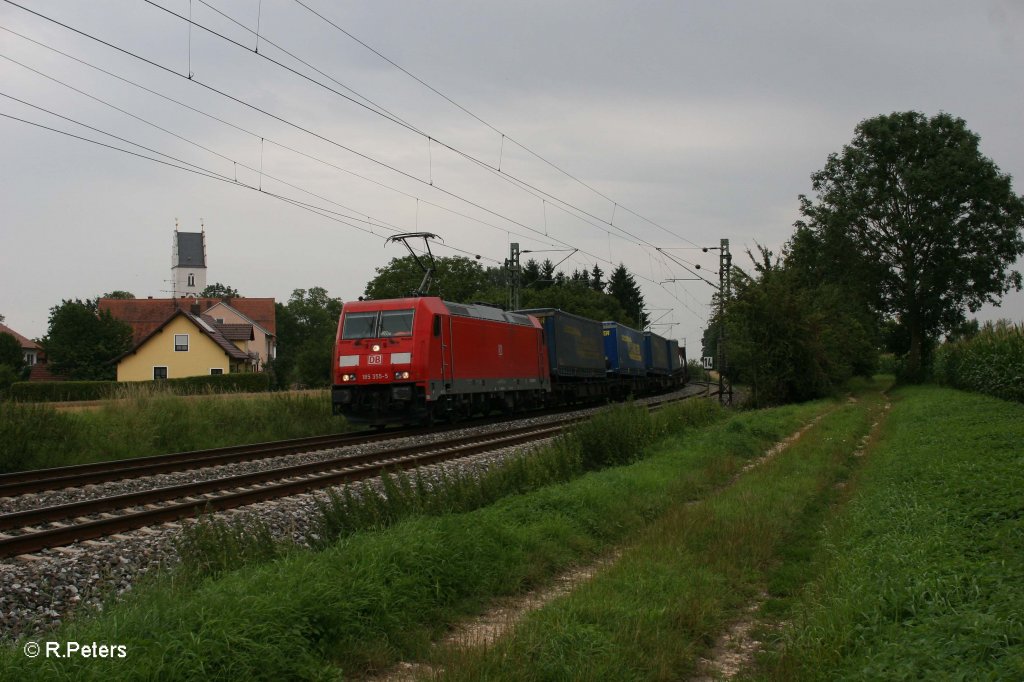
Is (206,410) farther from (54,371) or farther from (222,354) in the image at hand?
(54,371)

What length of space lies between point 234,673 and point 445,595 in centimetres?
227

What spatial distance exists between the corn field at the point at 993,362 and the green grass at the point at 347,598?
19.8 metres

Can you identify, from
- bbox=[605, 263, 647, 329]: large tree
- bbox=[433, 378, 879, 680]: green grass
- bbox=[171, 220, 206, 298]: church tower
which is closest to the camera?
bbox=[433, 378, 879, 680]: green grass

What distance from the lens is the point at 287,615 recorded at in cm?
521

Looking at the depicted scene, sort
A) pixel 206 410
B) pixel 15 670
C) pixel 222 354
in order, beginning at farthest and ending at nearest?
pixel 222 354, pixel 206 410, pixel 15 670

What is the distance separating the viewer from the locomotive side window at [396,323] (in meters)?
20.7

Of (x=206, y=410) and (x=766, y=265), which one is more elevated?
(x=766, y=265)

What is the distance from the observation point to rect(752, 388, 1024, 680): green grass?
4383 millimetres

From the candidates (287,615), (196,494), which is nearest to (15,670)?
(287,615)

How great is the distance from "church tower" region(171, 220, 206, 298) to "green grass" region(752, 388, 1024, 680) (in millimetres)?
136965

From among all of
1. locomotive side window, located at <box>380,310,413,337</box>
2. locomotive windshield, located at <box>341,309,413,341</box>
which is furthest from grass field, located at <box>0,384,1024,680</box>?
locomotive windshield, located at <box>341,309,413,341</box>

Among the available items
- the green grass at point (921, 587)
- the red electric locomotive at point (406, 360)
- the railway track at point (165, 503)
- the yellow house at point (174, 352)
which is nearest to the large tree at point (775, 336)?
the red electric locomotive at point (406, 360)

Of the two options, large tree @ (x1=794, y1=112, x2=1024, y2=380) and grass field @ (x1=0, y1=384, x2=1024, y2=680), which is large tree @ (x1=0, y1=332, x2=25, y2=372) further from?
grass field @ (x1=0, y1=384, x2=1024, y2=680)

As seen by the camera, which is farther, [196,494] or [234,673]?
[196,494]
